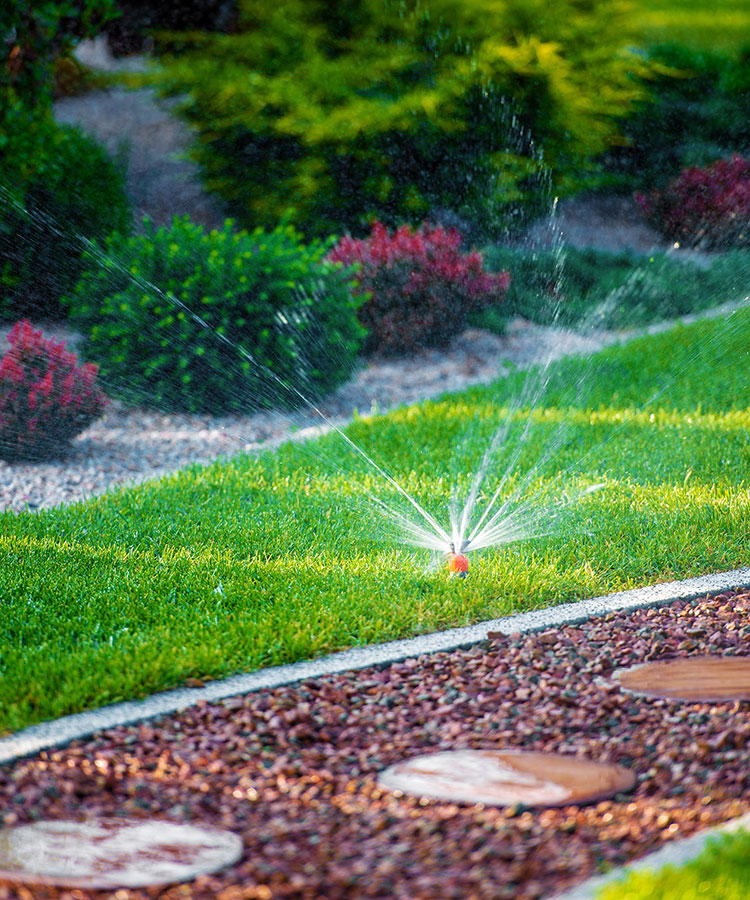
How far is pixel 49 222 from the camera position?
413 inches

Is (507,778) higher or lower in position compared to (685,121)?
lower

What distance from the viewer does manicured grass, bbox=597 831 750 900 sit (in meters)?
2.12

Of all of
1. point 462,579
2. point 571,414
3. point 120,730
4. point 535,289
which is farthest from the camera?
point 535,289

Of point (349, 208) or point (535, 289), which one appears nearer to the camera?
point (535, 289)

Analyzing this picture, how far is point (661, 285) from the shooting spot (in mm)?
13039

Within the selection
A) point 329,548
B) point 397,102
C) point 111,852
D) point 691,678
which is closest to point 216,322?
point 329,548

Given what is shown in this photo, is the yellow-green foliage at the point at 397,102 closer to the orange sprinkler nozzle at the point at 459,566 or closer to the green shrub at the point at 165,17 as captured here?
the green shrub at the point at 165,17

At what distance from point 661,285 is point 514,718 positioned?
10691 millimetres

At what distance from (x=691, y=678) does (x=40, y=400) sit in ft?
15.3

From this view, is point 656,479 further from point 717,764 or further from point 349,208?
point 349,208

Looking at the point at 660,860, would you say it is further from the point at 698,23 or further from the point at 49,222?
the point at 698,23

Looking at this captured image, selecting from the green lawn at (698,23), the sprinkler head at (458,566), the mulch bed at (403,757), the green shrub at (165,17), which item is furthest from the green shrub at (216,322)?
the green lawn at (698,23)

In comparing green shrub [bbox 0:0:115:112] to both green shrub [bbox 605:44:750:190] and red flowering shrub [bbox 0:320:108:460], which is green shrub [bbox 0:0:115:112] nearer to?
red flowering shrub [bbox 0:320:108:460]

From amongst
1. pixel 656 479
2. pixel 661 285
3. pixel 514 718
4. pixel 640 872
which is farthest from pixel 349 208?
pixel 640 872
